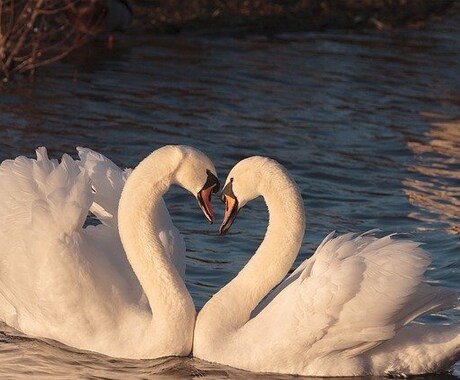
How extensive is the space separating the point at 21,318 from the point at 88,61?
7842mm

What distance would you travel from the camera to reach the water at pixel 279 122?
405 inches

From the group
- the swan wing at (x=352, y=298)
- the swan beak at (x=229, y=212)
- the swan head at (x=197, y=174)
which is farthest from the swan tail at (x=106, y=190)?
the swan wing at (x=352, y=298)

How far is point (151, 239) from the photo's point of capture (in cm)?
775

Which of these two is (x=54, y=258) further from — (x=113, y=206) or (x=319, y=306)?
(x=319, y=306)

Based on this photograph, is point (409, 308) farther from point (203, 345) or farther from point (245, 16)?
point (245, 16)

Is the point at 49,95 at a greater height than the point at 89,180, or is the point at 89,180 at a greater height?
the point at 89,180

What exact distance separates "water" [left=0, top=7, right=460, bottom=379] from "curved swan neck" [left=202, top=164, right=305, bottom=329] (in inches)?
13.9

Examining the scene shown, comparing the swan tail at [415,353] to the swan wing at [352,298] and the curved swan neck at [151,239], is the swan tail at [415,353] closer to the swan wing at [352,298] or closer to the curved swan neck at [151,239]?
the swan wing at [352,298]

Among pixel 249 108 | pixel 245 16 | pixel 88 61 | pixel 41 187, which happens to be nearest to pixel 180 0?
pixel 245 16

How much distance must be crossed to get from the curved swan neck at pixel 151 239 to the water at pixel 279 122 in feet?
0.98

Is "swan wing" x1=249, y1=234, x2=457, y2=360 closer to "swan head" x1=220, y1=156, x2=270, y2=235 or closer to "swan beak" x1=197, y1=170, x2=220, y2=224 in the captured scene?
"swan head" x1=220, y1=156, x2=270, y2=235

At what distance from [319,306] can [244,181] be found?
78cm

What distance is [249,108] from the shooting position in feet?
46.8

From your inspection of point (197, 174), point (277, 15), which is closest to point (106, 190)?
point (197, 174)
